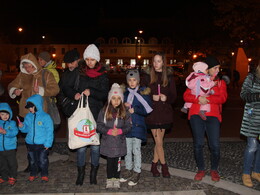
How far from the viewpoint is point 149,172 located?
17.9 feet

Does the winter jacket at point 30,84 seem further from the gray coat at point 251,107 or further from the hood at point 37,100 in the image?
the gray coat at point 251,107

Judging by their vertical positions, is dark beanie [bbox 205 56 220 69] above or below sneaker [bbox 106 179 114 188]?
above

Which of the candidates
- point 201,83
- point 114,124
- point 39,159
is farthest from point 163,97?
point 39,159

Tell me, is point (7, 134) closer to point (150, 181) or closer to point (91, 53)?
point (91, 53)

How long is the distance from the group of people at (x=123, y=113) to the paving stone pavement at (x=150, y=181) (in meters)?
0.14

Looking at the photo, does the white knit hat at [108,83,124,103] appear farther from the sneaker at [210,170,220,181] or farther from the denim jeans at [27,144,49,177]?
the sneaker at [210,170,220,181]

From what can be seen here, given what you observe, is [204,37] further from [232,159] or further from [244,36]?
[232,159]

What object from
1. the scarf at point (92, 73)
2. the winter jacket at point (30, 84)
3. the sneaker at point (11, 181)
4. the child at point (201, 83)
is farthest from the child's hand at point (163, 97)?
the sneaker at point (11, 181)

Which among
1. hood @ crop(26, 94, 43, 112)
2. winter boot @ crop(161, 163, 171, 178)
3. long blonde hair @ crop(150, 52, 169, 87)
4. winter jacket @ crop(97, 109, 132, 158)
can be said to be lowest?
winter boot @ crop(161, 163, 171, 178)

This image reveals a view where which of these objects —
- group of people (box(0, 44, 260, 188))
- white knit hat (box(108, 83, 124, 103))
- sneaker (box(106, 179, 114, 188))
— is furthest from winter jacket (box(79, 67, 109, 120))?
sneaker (box(106, 179, 114, 188))

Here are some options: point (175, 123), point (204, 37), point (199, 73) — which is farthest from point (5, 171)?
point (204, 37)

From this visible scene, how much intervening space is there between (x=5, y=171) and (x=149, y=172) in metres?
2.54

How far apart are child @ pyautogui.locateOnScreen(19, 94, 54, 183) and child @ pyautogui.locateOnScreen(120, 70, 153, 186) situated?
4.42 ft

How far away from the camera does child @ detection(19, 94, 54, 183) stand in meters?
4.84
